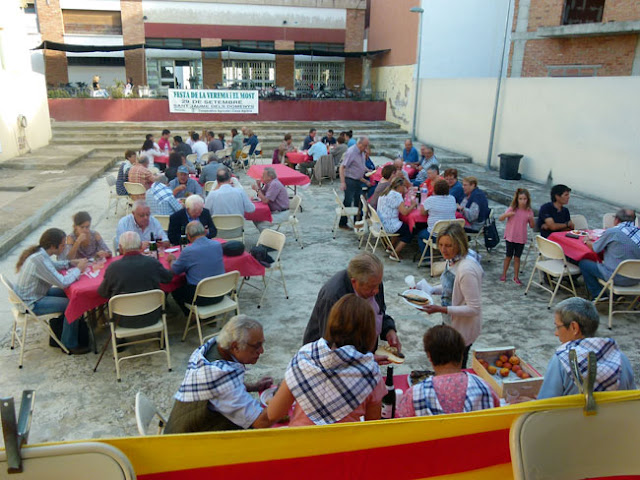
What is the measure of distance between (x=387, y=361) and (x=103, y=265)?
349 centimetres

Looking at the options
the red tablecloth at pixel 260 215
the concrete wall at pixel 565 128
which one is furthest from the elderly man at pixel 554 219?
the concrete wall at pixel 565 128

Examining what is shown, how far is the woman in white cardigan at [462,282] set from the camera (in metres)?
3.72

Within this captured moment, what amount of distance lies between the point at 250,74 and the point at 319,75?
3.89 meters

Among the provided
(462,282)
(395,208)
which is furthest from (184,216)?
(462,282)

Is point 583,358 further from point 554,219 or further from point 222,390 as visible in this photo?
point 554,219

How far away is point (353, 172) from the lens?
9.48 meters

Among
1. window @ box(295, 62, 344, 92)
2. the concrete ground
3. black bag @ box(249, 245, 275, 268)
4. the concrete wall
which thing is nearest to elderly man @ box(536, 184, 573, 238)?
the concrete ground

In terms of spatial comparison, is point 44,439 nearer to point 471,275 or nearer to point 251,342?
point 251,342

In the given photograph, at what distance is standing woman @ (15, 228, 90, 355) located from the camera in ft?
15.7

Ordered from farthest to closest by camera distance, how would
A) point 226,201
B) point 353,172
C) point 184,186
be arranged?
point 353,172 < point 184,186 < point 226,201

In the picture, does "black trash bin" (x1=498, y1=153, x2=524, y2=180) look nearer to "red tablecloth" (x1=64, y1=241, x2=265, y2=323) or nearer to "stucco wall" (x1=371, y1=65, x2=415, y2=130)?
"stucco wall" (x1=371, y1=65, x2=415, y2=130)

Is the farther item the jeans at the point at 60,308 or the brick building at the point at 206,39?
the brick building at the point at 206,39

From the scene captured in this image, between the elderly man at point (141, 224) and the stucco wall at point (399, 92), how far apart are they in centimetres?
1686

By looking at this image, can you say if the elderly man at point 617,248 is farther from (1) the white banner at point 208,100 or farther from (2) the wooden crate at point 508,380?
(1) the white banner at point 208,100
